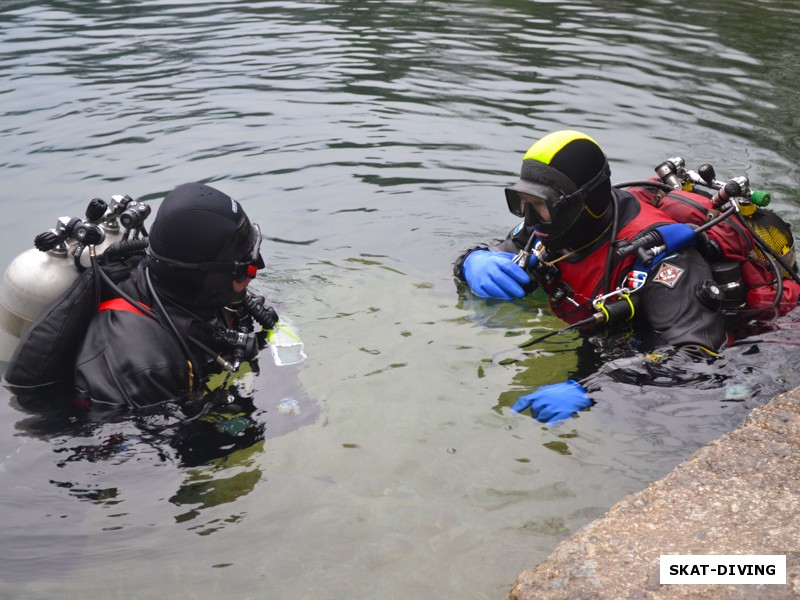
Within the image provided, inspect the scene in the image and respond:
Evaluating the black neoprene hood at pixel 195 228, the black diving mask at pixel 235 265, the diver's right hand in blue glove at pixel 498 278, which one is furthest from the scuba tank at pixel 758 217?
the black neoprene hood at pixel 195 228

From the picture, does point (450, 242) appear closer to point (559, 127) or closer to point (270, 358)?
point (270, 358)

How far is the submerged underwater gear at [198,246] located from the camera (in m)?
3.80

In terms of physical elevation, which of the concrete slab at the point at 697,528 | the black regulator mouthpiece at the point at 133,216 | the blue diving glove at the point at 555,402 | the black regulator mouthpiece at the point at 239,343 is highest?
the black regulator mouthpiece at the point at 133,216

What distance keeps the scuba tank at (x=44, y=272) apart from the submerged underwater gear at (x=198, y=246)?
0.30 m

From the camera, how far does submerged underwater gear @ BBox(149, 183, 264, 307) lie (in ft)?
12.5

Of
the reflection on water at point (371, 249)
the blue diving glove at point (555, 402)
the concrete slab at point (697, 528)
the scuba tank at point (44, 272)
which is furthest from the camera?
the blue diving glove at point (555, 402)

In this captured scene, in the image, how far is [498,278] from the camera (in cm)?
517

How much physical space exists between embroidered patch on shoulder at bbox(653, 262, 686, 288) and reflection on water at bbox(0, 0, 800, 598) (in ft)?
1.79

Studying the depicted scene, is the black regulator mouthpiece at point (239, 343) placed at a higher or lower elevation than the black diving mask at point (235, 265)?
lower

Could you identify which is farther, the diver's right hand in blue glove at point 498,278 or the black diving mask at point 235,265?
the diver's right hand in blue glove at point 498,278

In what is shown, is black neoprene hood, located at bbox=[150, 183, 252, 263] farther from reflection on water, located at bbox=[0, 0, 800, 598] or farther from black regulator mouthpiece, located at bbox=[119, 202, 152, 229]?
reflection on water, located at bbox=[0, 0, 800, 598]

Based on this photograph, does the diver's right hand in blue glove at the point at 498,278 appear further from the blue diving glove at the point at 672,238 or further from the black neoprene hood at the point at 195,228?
the black neoprene hood at the point at 195,228

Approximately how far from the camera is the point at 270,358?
4.72 meters

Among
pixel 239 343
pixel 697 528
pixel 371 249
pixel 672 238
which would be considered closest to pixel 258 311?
pixel 239 343
